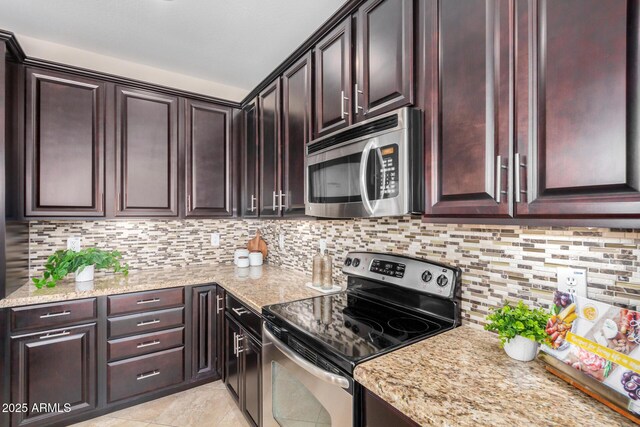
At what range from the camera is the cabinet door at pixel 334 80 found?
152 centimetres

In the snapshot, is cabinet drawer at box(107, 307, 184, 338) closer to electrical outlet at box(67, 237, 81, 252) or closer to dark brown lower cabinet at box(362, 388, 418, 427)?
electrical outlet at box(67, 237, 81, 252)

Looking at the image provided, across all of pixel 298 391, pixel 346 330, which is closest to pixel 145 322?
pixel 298 391

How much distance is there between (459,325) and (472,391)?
20.9 inches

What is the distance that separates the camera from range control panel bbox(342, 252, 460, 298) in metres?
1.32

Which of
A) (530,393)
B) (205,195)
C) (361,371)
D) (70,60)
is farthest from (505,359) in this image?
(70,60)

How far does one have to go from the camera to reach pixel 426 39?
1.14 metres

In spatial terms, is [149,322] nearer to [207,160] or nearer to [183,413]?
[183,413]

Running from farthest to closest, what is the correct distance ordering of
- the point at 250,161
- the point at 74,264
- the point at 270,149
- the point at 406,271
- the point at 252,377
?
the point at 250,161 → the point at 270,149 → the point at 74,264 → the point at 252,377 → the point at 406,271

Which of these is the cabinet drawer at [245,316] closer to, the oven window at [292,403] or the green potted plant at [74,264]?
the oven window at [292,403]

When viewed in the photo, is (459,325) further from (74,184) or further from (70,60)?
(70,60)

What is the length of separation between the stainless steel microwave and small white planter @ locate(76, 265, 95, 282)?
1.80m

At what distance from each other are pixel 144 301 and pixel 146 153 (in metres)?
1.17

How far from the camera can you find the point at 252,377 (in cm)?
176

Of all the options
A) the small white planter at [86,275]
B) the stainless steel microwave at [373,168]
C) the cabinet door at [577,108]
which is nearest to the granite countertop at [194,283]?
the small white planter at [86,275]
